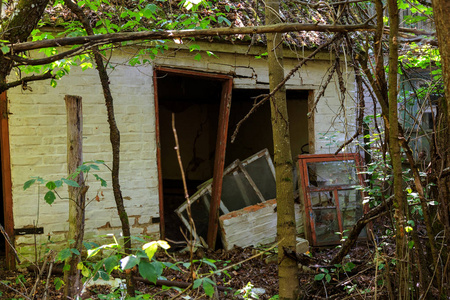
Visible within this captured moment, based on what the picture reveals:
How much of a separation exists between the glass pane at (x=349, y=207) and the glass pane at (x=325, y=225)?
0.45 ft

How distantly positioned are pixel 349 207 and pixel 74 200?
4.29 metres

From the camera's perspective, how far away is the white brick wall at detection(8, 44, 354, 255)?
17.3ft

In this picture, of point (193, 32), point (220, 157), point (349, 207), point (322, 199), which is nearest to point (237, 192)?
point (220, 157)

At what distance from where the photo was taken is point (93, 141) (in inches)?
222

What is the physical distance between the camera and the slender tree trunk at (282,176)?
13.2 ft

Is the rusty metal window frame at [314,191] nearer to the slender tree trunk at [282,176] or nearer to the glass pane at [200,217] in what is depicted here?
the glass pane at [200,217]

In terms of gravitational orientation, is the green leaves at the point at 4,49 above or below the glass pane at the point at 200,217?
above

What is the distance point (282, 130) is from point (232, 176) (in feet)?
9.05

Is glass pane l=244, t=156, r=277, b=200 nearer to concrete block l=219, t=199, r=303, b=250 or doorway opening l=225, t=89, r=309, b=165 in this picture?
concrete block l=219, t=199, r=303, b=250

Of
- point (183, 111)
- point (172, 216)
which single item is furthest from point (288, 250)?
point (183, 111)

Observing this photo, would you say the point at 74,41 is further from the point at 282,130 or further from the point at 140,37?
the point at 282,130

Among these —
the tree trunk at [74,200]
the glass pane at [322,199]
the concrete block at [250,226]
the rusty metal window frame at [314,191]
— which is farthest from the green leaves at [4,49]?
the glass pane at [322,199]

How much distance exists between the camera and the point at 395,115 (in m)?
2.79

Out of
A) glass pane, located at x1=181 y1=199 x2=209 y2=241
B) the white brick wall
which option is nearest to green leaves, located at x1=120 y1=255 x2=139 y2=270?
the white brick wall
